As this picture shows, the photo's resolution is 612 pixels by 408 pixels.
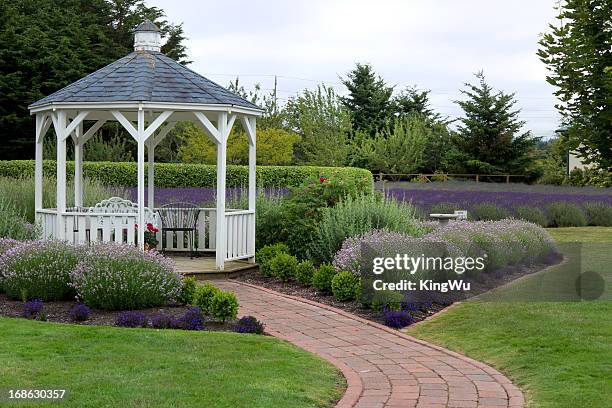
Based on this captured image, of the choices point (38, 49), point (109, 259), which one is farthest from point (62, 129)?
point (38, 49)

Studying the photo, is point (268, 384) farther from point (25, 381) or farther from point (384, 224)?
point (384, 224)

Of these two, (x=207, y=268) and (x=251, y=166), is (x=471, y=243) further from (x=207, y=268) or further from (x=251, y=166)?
(x=207, y=268)

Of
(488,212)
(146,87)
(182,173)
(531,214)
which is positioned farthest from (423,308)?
(182,173)

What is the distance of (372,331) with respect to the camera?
9.02 meters

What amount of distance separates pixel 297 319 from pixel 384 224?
362 centimetres

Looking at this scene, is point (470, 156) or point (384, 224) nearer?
point (384, 224)

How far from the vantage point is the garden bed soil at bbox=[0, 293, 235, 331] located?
28.9 ft

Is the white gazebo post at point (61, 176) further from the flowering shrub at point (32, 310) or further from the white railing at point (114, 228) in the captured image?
the flowering shrub at point (32, 310)

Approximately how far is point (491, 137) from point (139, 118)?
30752 millimetres

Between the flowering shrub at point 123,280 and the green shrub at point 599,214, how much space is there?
691 inches

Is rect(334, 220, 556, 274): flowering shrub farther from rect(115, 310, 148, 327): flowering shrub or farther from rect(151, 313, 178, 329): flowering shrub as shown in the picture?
rect(115, 310, 148, 327): flowering shrub

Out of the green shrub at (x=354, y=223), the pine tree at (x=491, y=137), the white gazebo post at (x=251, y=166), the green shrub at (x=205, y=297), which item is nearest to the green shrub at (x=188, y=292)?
the green shrub at (x=205, y=297)

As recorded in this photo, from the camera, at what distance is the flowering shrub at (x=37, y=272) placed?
385 inches

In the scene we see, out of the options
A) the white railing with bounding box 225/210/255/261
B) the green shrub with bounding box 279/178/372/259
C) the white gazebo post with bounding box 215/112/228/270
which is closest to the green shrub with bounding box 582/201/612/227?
the green shrub with bounding box 279/178/372/259
